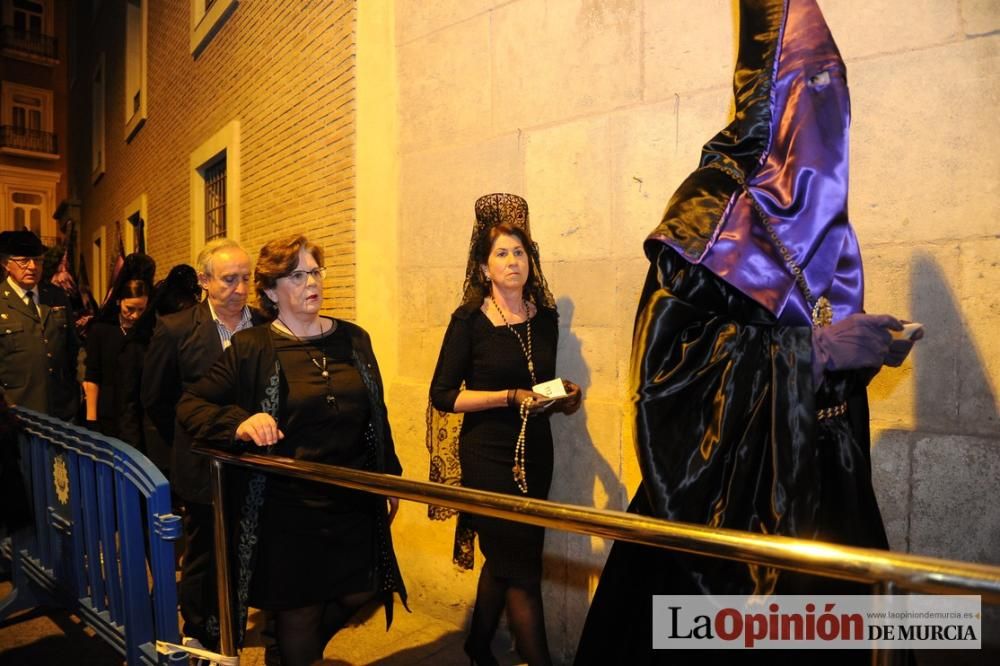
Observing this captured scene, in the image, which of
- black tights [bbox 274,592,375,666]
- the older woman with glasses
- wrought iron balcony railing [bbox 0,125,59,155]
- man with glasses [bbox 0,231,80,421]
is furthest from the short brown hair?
wrought iron balcony railing [bbox 0,125,59,155]

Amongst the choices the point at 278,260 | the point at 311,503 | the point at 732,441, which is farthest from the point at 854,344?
the point at 278,260

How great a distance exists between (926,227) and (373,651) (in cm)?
319

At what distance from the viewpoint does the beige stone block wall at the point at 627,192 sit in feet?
8.00

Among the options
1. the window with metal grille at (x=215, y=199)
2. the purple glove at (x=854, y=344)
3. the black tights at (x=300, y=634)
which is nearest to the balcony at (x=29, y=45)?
the window with metal grille at (x=215, y=199)

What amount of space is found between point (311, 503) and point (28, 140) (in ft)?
109

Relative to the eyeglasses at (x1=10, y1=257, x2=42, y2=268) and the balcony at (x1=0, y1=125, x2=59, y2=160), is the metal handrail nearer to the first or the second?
the eyeglasses at (x1=10, y1=257, x2=42, y2=268)

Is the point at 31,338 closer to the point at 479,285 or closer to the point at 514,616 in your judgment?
the point at 479,285

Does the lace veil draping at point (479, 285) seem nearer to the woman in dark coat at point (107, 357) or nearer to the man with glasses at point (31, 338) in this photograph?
the woman in dark coat at point (107, 357)

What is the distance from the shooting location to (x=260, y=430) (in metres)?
2.39

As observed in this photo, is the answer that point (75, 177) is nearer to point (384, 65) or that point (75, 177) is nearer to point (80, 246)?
point (80, 246)

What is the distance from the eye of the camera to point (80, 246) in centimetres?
2103

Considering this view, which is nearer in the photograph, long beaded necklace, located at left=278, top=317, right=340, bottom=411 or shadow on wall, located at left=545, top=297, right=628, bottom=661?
long beaded necklace, located at left=278, top=317, right=340, bottom=411

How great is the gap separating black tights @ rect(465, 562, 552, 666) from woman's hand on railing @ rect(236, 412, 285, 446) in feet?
4.07

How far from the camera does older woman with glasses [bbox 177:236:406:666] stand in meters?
2.62
